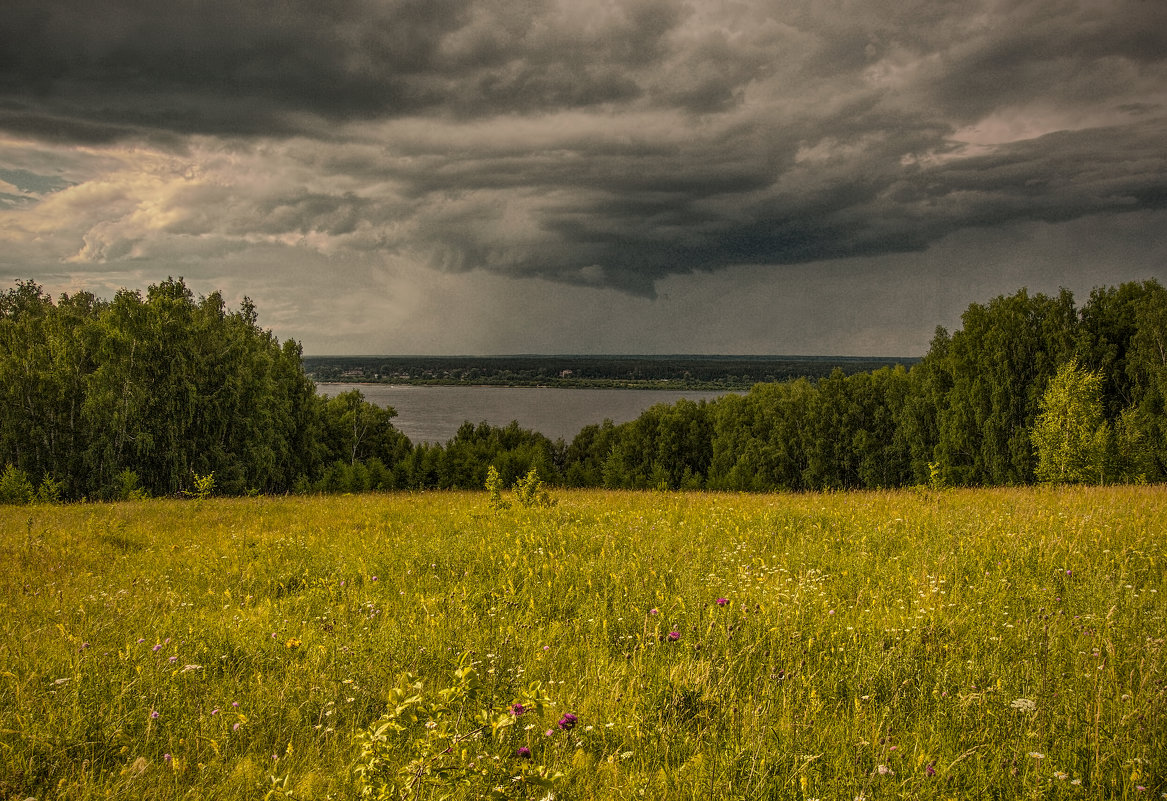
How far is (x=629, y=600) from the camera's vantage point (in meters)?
5.90

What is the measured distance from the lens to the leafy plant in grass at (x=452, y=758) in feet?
9.50

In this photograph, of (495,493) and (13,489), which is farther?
(13,489)

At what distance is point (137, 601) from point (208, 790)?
13.5 feet

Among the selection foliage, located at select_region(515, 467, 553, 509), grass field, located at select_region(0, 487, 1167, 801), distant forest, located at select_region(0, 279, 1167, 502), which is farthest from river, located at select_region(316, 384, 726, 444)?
grass field, located at select_region(0, 487, 1167, 801)

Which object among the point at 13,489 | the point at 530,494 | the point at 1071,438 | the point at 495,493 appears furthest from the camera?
the point at 13,489

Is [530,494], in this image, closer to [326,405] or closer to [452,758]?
[452,758]

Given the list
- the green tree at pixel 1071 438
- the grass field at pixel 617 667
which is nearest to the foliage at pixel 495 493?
the grass field at pixel 617 667

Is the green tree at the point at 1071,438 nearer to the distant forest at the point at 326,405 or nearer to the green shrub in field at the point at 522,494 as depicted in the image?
the distant forest at the point at 326,405

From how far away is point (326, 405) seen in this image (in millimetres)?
57031

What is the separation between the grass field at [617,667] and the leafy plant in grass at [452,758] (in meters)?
0.03

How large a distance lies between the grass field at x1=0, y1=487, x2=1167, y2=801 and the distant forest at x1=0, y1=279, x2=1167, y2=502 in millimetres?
21835

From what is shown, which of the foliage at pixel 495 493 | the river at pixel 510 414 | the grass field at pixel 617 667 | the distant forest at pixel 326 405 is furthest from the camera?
the river at pixel 510 414

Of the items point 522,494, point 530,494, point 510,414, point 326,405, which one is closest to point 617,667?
point 522,494

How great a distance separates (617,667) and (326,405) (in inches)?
2285
